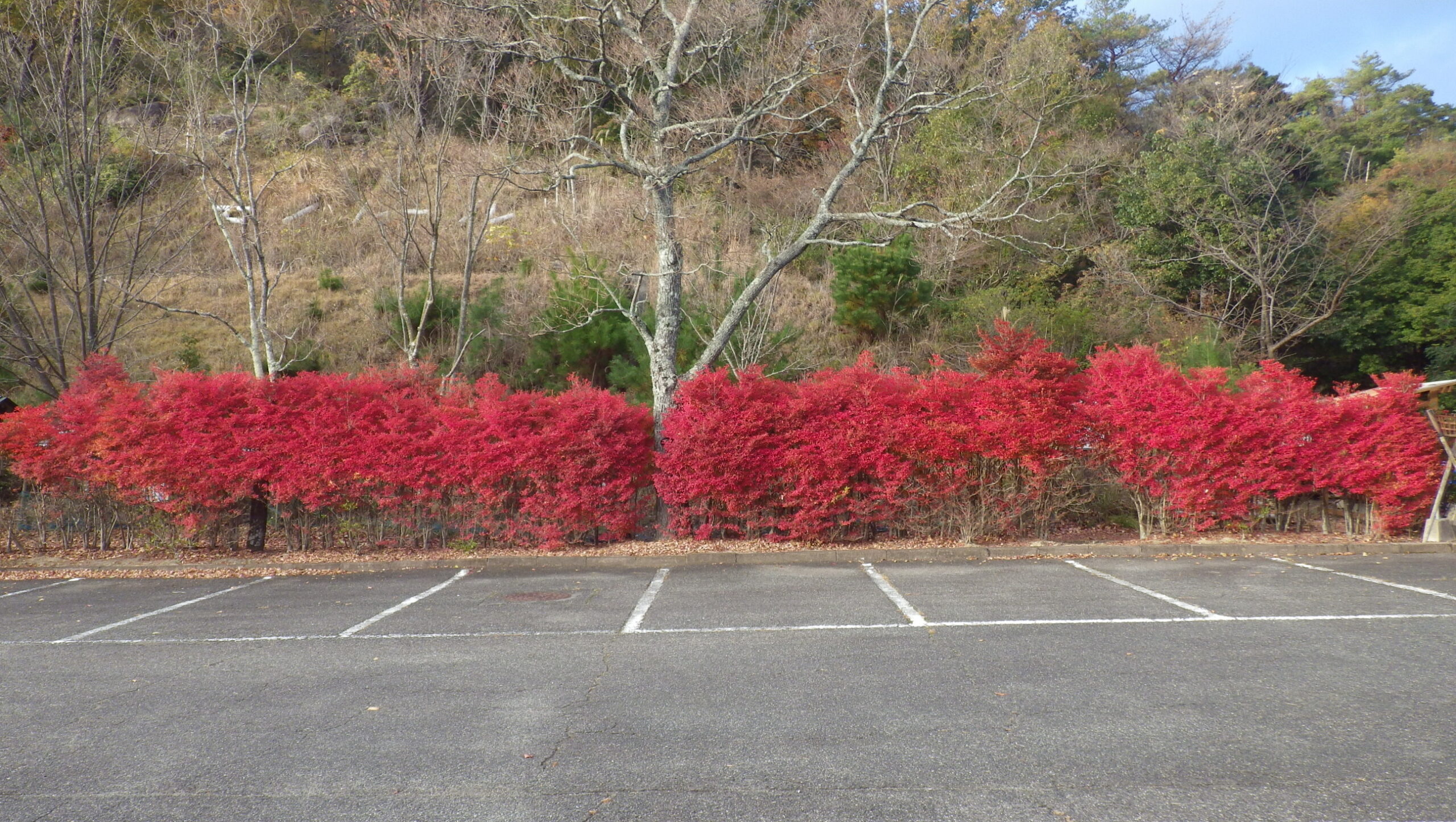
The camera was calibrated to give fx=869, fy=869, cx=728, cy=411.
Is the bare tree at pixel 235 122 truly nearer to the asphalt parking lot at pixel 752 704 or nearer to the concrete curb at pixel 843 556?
the concrete curb at pixel 843 556

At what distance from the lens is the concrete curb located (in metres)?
9.66

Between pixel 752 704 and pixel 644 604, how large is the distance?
286 cm

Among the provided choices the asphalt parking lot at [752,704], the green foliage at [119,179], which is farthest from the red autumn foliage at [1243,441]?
the green foliage at [119,179]

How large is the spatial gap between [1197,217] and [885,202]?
280 inches

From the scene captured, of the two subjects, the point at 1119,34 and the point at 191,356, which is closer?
the point at 191,356

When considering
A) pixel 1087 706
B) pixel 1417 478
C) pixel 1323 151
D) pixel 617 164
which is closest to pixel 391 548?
pixel 617 164

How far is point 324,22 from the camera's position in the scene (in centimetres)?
2839

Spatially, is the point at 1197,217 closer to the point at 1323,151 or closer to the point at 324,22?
the point at 1323,151

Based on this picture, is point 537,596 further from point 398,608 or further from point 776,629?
point 776,629

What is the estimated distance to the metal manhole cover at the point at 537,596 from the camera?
784 cm

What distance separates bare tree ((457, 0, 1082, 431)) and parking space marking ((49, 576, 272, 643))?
4.82 meters

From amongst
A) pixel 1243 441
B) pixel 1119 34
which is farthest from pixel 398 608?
pixel 1119 34

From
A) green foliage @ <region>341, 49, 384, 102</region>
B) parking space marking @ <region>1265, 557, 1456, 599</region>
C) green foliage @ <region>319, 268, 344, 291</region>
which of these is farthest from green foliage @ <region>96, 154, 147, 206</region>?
parking space marking @ <region>1265, 557, 1456, 599</region>

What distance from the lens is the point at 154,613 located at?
768 centimetres
